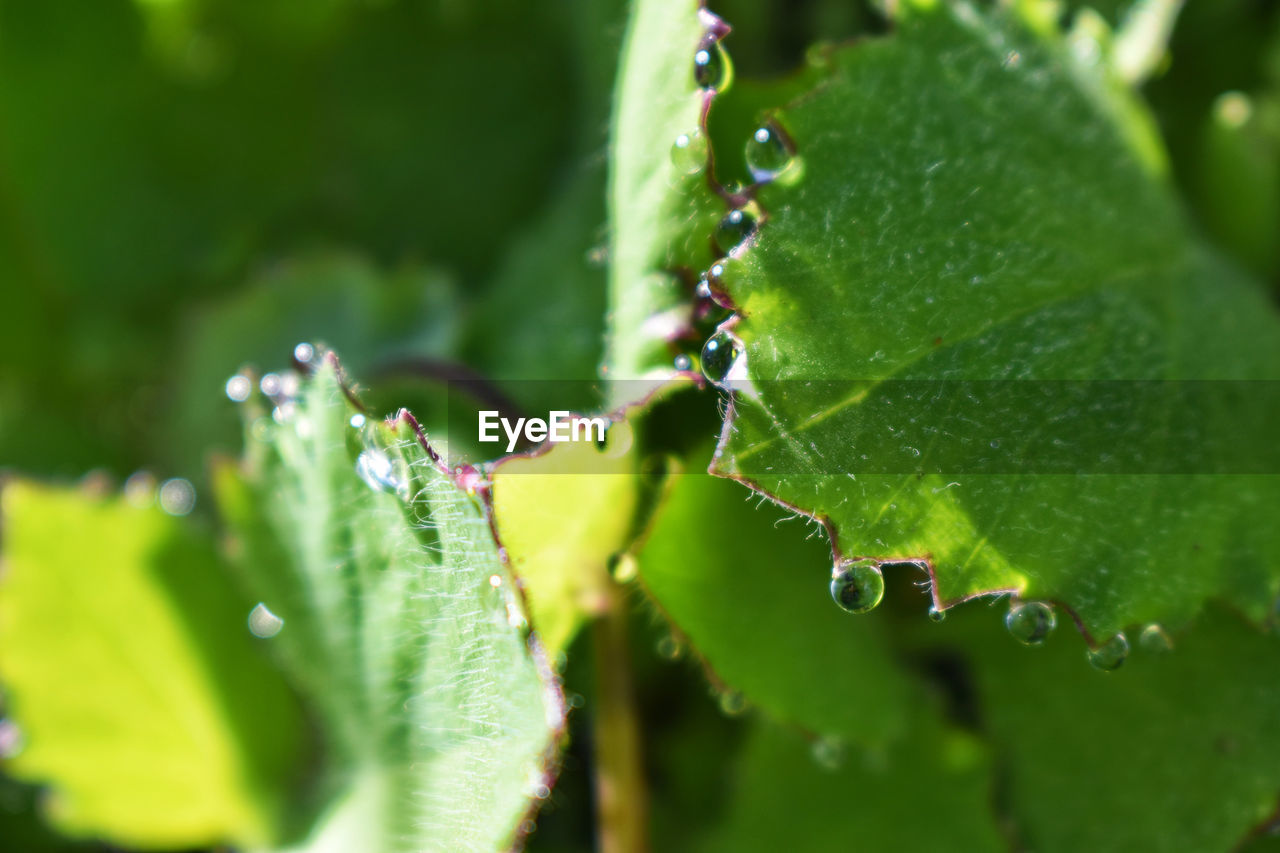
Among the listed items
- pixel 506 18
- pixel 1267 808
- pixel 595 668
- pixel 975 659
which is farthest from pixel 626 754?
pixel 506 18

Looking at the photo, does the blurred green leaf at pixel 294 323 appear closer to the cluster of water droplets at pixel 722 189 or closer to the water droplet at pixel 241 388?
the water droplet at pixel 241 388

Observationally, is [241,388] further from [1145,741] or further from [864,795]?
[1145,741]

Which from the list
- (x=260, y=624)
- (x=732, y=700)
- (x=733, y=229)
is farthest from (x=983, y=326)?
(x=260, y=624)

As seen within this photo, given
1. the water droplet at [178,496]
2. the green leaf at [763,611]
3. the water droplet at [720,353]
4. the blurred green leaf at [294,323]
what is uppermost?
the blurred green leaf at [294,323]

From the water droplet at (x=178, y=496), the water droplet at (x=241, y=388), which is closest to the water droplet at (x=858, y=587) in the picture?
the water droplet at (x=241, y=388)

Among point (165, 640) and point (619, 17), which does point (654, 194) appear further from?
point (165, 640)

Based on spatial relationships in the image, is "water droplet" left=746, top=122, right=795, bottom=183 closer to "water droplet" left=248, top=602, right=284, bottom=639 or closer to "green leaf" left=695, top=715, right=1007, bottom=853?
"green leaf" left=695, top=715, right=1007, bottom=853

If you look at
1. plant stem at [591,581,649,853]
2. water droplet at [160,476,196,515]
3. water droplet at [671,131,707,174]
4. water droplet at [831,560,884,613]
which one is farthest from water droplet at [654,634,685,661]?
water droplet at [160,476,196,515]
